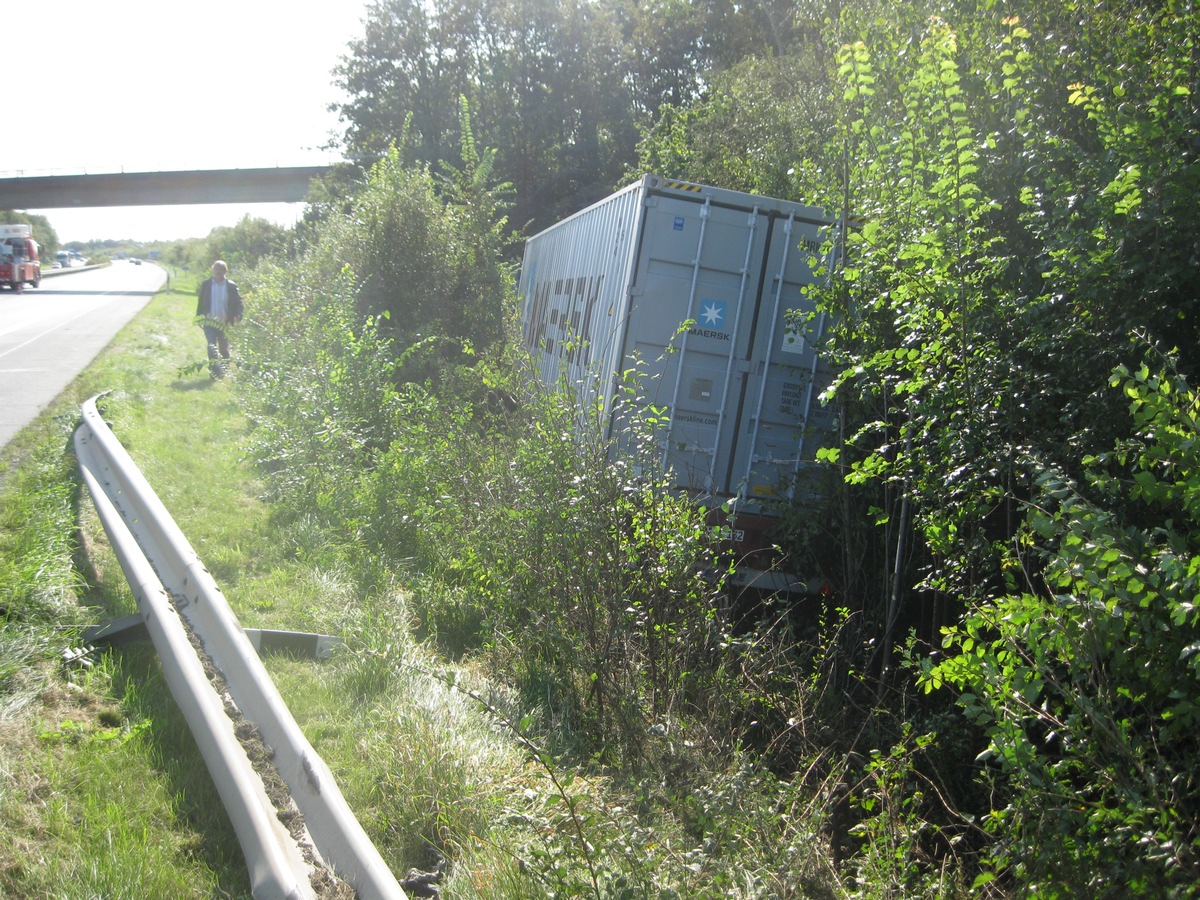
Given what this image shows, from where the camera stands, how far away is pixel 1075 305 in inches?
198

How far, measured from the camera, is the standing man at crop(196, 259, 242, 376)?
15.6 metres

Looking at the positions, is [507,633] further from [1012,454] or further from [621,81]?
[621,81]

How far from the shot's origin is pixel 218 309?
52.5 feet

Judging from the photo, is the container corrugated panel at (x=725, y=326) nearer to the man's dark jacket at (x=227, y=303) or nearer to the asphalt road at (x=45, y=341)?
the asphalt road at (x=45, y=341)

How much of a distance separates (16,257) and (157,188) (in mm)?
18346

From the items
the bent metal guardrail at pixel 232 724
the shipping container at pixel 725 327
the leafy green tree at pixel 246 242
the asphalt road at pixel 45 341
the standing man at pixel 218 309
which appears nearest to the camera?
the bent metal guardrail at pixel 232 724

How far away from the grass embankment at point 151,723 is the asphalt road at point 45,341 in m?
3.39

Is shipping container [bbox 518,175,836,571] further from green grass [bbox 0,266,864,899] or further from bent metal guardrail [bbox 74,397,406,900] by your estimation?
bent metal guardrail [bbox 74,397,406,900]

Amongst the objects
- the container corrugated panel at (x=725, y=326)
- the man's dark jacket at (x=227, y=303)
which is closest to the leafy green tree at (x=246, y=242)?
the man's dark jacket at (x=227, y=303)

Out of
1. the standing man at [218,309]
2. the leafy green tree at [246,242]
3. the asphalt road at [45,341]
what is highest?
the leafy green tree at [246,242]

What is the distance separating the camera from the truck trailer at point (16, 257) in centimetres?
4372

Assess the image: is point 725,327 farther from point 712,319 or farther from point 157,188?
point 157,188

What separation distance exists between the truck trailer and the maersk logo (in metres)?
45.2

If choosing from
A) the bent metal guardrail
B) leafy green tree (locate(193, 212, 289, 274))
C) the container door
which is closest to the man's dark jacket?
the container door
